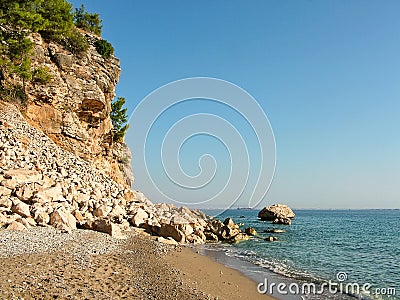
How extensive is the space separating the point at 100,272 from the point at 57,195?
11.0 m

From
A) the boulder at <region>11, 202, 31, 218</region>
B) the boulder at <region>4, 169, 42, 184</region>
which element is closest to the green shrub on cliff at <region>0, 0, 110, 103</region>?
the boulder at <region>4, 169, 42, 184</region>

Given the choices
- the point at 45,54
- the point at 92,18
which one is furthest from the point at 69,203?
the point at 92,18

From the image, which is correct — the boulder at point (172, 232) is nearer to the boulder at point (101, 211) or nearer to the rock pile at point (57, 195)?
the rock pile at point (57, 195)

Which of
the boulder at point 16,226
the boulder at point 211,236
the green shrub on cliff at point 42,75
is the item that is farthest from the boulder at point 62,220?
the green shrub on cliff at point 42,75

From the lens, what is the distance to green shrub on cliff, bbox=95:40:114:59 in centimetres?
4038

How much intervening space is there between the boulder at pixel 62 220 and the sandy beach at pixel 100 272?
78 centimetres

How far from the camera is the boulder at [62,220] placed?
16.6 meters

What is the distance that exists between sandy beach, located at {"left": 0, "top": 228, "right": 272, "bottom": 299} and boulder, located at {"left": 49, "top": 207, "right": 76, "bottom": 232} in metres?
0.78

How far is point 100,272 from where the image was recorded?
401 inches

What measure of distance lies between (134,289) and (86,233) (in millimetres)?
8614

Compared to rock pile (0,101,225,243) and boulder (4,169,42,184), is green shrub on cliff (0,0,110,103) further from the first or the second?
boulder (4,169,42,184)

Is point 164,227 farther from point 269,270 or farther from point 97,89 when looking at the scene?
point 97,89

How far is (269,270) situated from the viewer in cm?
1639

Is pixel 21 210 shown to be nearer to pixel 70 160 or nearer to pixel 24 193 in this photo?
pixel 24 193
